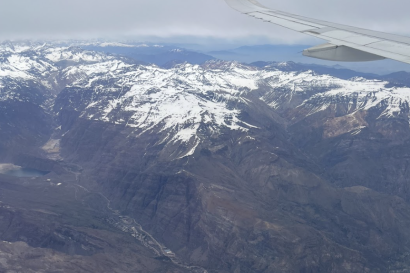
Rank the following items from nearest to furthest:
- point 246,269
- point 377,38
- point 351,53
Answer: point 351,53 → point 377,38 → point 246,269

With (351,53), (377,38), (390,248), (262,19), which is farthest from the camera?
(390,248)

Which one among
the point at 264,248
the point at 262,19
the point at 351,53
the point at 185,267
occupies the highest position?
the point at 262,19

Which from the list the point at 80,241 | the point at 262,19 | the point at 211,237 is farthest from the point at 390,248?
the point at 262,19

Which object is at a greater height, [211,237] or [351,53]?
[351,53]

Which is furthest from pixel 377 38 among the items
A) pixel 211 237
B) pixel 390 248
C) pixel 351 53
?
pixel 390 248

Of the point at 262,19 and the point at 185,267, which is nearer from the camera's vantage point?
the point at 262,19

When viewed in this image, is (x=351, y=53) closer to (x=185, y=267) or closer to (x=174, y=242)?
(x=185, y=267)

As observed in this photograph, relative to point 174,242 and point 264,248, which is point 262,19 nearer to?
point 264,248
